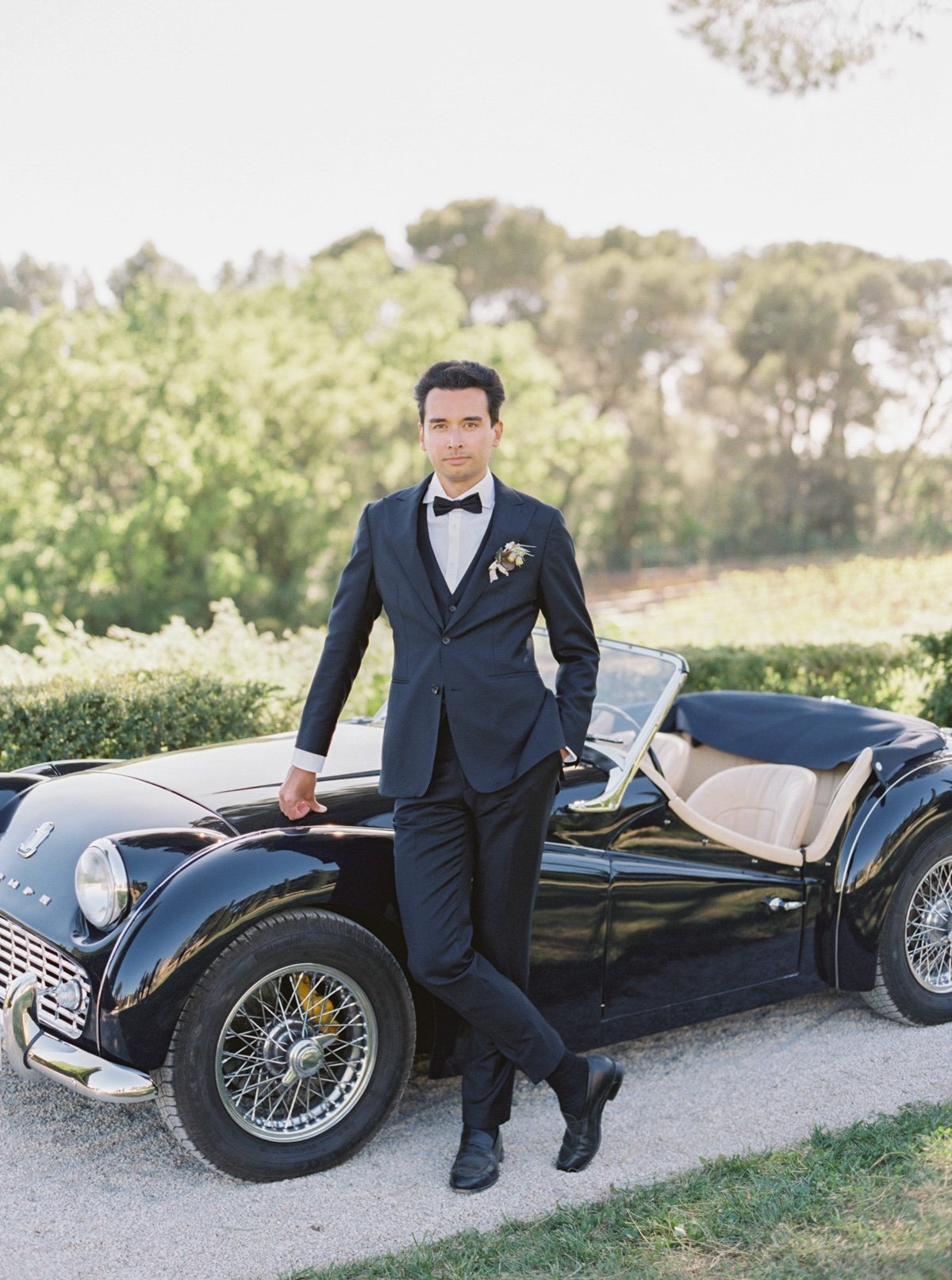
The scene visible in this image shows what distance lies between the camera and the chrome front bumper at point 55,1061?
3.27 metres

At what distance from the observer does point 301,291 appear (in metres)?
34.1

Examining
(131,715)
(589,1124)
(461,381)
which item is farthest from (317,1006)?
(131,715)

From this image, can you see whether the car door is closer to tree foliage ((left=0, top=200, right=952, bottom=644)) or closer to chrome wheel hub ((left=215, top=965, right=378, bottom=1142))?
chrome wheel hub ((left=215, top=965, right=378, bottom=1142))

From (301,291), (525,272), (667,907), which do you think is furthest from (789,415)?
(667,907)

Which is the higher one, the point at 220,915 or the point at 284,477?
the point at 284,477

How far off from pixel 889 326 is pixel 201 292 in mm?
26565

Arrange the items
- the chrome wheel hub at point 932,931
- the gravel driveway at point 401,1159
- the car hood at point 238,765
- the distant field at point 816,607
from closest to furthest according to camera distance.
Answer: the gravel driveway at point 401,1159 < the car hood at point 238,765 < the chrome wheel hub at point 932,931 < the distant field at point 816,607

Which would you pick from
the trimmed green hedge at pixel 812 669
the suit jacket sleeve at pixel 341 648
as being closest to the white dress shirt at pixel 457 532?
the suit jacket sleeve at pixel 341 648

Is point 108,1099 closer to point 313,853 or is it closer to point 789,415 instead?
point 313,853

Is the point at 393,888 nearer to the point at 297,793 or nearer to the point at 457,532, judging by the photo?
the point at 297,793

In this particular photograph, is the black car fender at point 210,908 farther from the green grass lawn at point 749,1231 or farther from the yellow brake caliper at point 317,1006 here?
the green grass lawn at point 749,1231

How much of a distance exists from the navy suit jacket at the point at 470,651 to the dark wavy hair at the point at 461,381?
24 cm

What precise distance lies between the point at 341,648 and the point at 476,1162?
1.55 m

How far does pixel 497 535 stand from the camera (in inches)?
138
